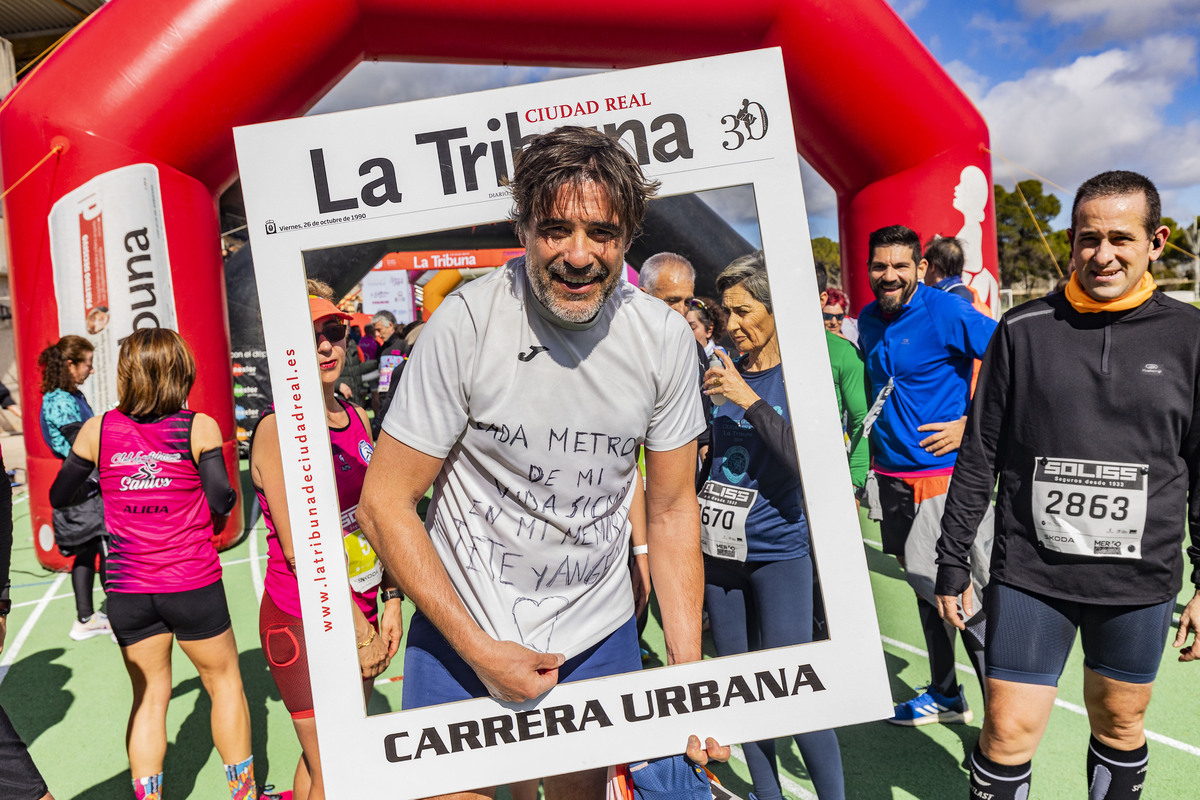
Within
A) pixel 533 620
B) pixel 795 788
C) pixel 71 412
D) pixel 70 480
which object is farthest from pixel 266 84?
pixel 795 788

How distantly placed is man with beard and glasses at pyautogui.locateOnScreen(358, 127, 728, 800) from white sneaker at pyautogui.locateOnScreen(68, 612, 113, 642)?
377 cm

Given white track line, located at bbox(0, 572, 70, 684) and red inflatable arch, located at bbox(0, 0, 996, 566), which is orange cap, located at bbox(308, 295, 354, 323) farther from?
white track line, located at bbox(0, 572, 70, 684)

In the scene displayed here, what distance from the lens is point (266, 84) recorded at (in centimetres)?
440

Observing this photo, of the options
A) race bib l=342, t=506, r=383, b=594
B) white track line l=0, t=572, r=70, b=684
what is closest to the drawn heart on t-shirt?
race bib l=342, t=506, r=383, b=594

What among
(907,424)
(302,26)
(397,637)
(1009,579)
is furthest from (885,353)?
(302,26)

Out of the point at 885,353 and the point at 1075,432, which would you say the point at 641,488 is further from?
the point at 885,353

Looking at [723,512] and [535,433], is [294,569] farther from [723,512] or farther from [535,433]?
[723,512]

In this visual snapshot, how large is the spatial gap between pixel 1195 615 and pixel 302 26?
4927 millimetres

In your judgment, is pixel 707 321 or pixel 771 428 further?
pixel 707 321

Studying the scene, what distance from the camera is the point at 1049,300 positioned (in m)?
2.00

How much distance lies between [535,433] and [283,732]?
2416mm

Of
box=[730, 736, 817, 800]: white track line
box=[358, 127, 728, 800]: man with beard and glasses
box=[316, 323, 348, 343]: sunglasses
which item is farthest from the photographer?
box=[730, 736, 817, 800]: white track line

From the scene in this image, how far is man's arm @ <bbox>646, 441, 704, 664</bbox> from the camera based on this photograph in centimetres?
157

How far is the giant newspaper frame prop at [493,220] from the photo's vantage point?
1.40m
